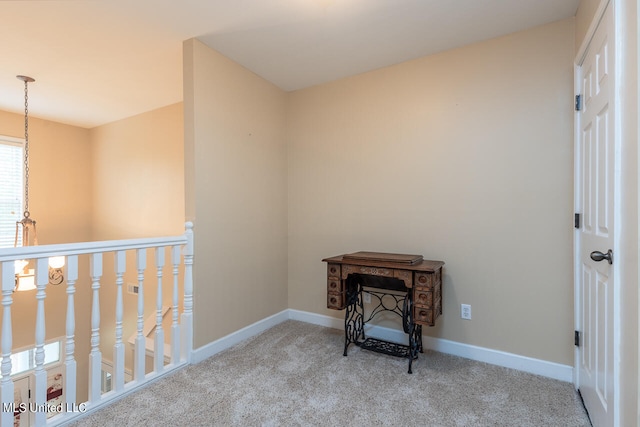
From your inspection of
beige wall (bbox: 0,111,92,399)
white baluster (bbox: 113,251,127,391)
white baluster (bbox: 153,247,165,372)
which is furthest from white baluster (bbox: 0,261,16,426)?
beige wall (bbox: 0,111,92,399)

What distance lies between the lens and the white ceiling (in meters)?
2.01

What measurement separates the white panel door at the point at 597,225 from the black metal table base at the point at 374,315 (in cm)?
97

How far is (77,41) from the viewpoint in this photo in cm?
238

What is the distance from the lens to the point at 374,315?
9.28ft

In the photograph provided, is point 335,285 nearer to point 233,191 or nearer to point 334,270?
point 334,270

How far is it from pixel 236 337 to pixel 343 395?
3.82 feet

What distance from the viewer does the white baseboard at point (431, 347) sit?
83.6 inches

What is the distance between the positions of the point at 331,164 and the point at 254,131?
79cm

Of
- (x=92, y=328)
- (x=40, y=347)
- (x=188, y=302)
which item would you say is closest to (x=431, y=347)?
(x=188, y=302)

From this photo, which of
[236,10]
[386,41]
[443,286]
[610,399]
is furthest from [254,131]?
[610,399]

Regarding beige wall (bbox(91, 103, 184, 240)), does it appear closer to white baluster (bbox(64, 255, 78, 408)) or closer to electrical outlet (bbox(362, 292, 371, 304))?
white baluster (bbox(64, 255, 78, 408))

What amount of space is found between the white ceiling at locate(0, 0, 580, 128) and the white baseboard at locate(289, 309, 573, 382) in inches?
91.1

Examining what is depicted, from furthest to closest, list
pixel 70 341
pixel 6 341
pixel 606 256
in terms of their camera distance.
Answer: pixel 70 341 → pixel 6 341 → pixel 606 256

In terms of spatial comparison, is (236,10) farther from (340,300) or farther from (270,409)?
(270,409)
